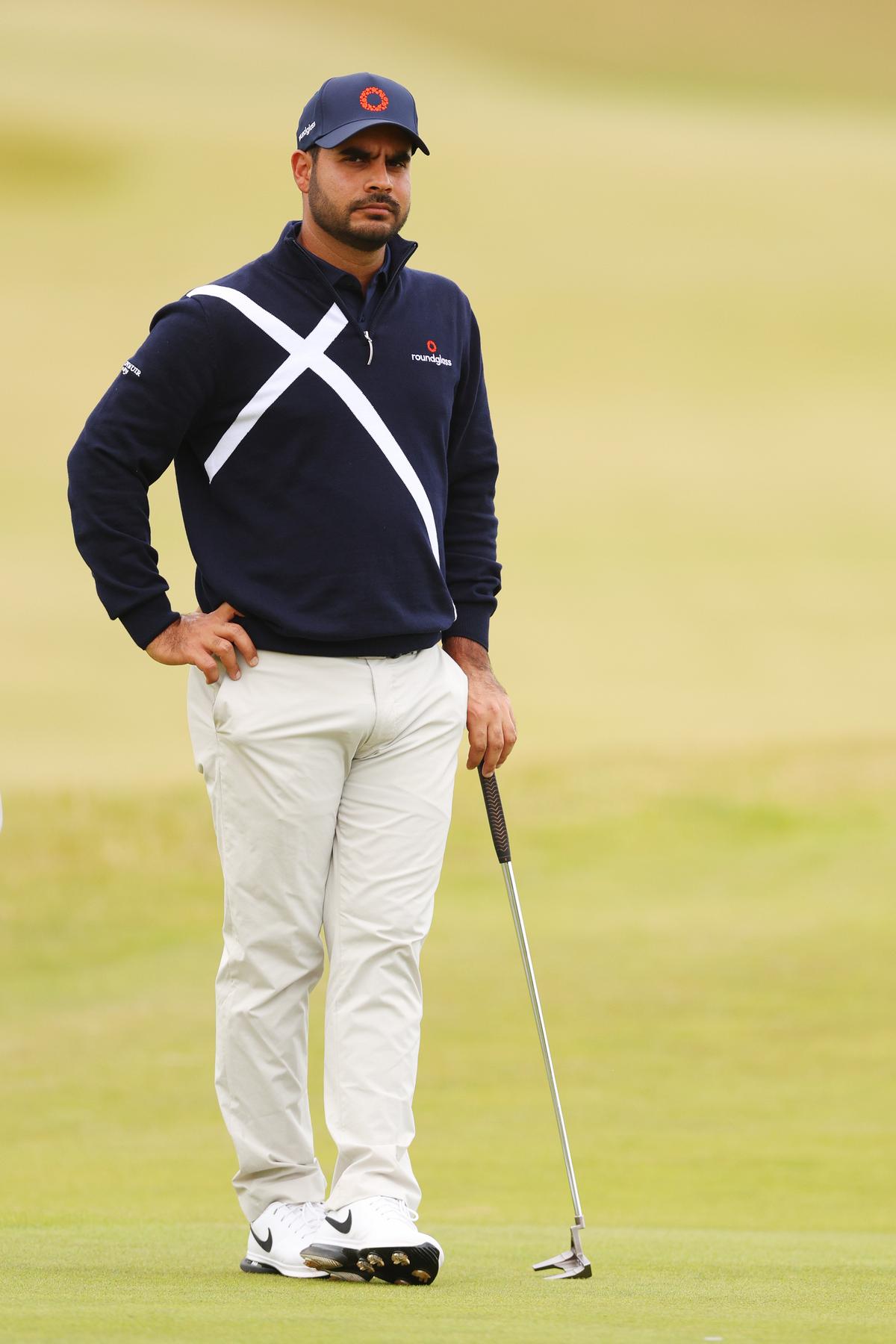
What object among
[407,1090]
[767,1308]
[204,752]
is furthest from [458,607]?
[767,1308]

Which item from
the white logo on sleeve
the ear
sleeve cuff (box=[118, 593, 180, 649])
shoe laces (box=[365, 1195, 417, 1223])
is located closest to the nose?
the ear

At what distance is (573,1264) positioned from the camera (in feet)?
10.5

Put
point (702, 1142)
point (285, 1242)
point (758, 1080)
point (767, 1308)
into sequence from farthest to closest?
1. point (758, 1080)
2. point (702, 1142)
3. point (285, 1242)
4. point (767, 1308)

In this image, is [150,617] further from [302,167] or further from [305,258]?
[302,167]

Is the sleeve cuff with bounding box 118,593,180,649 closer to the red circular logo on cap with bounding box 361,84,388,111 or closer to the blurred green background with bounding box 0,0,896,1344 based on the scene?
the red circular logo on cap with bounding box 361,84,388,111

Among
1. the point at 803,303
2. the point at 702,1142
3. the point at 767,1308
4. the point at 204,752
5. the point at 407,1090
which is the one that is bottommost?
the point at 702,1142

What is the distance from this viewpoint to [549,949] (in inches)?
378

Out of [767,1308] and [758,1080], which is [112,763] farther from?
[767,1308]

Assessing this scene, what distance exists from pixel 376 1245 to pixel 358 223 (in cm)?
157

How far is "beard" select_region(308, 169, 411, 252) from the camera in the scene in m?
3.27

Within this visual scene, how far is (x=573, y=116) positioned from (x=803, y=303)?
10.7m

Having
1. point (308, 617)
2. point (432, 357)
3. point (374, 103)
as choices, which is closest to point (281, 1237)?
point (308, 617)

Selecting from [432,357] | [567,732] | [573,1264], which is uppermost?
[432,357]

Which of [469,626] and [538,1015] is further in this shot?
[469,626]
